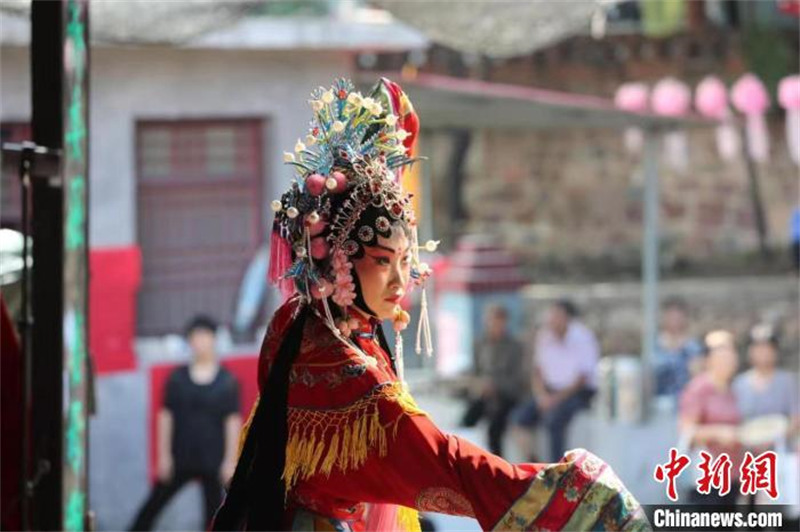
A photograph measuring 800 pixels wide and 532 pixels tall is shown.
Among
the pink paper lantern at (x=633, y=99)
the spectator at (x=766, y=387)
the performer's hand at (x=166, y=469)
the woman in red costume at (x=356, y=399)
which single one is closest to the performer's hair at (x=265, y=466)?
the woman in red costume at (x=356, y=399)

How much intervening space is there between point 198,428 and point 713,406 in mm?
2560

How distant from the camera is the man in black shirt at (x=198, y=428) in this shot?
838cm

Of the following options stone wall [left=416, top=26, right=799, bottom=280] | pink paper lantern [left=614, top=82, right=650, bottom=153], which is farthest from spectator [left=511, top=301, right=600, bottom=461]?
stone wall [left=416, top=26, right=799, bottom=280]

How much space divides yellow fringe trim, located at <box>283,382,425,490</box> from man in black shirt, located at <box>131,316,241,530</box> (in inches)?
202

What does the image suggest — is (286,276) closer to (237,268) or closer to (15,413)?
(15,413)

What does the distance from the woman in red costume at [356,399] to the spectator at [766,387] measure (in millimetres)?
5183

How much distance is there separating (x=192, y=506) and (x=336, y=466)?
555cm

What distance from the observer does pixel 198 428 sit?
8406 millimetres

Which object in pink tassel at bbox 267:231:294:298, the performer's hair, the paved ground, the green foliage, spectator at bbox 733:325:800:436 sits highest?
the green foliage

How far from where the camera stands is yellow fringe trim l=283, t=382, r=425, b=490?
317cm

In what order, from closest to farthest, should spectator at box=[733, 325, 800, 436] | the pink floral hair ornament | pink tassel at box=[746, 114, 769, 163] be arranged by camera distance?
spectator at box=[733, 325, 800, 436] < the pink floral hair ornament < pink tassel at box=[746, 114, 769, 163]

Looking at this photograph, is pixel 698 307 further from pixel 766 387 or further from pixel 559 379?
pixel 766 387

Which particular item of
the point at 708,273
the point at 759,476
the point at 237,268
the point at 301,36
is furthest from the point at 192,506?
the point at 708,273

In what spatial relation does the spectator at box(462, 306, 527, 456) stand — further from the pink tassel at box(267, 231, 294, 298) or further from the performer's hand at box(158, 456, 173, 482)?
the pink tassel at box(267, 231, 294, 298)
